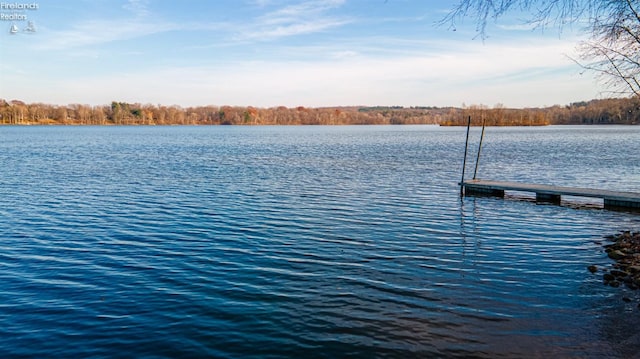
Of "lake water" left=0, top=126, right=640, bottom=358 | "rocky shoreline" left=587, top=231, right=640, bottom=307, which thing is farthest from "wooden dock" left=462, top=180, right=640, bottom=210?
"rocky shoreline" left=587, top=231, right=640, bottom=307

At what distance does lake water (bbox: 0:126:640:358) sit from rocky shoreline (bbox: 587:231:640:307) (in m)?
0.29

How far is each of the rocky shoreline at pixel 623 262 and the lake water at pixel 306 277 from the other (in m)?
0.29

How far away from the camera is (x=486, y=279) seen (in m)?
10.8

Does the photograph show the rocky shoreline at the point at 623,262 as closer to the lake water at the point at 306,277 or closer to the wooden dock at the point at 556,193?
the lake water at the point at 306,277

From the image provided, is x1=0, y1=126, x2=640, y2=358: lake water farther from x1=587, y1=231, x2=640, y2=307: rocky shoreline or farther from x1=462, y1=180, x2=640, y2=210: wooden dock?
x1=462, y1=180, x2=640, y2=210: wooden dock

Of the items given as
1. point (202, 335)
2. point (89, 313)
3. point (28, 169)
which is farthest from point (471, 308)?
point (28, 169)

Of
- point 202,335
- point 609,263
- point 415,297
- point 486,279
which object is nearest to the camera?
point 202,335

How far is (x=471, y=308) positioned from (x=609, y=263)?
201 inches

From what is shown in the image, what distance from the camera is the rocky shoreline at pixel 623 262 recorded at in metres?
10.4

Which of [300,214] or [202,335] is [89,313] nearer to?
[202,335]

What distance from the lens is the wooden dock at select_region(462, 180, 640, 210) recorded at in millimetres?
19750

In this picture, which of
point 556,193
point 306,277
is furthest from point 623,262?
point 556,193

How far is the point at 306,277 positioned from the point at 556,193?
14990 mm

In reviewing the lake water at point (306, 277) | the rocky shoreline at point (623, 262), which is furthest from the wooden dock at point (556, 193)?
the rocky shoreline at point (623, 262)
